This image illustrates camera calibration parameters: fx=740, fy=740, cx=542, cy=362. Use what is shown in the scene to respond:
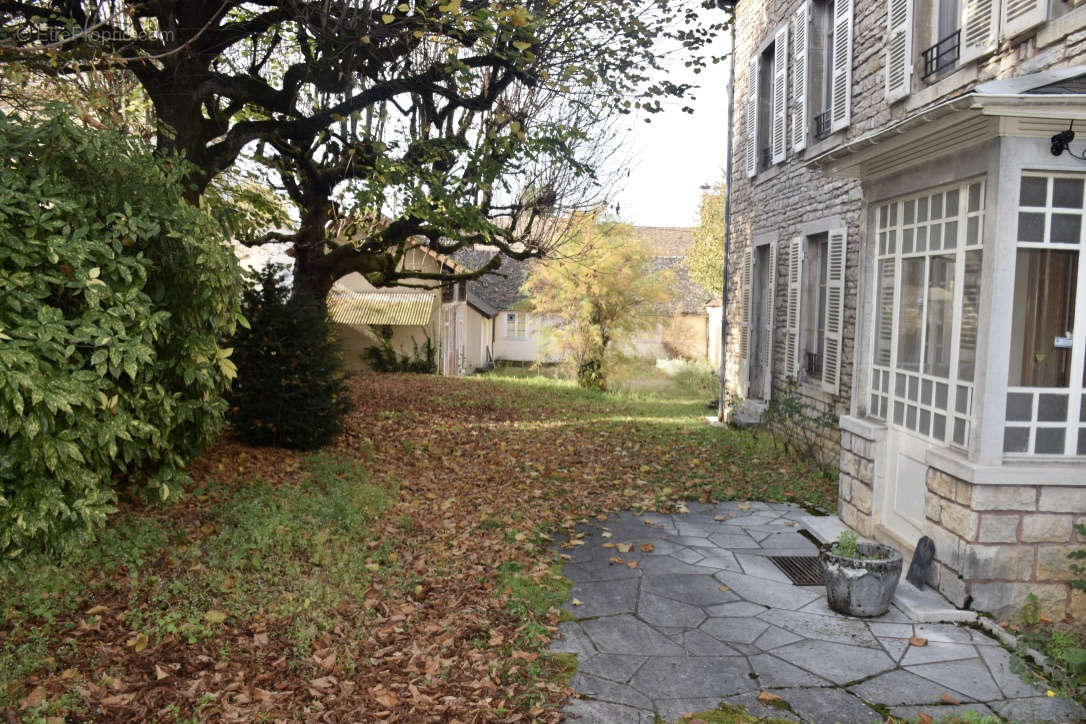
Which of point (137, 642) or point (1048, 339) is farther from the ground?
point (1048, 339)

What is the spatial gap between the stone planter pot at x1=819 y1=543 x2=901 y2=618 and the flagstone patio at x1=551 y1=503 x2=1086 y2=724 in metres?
0.10

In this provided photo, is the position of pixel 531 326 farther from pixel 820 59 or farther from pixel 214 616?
pixel 214 616

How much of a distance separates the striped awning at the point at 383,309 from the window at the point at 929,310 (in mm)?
18609

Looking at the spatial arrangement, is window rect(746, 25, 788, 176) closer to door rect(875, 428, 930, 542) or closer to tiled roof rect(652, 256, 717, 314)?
door rect(875, 428, 930, 542)

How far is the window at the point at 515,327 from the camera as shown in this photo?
35.7 meters

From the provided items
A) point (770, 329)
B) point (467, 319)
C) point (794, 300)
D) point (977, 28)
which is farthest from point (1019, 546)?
point (467, 319)

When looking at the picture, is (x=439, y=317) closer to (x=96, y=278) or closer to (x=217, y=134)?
(x=217, y=134)

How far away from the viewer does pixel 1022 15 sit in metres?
5.44

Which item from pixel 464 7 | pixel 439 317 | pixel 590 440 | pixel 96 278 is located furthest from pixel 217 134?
pixel 439 317

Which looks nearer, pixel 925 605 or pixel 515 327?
pixel 925 605

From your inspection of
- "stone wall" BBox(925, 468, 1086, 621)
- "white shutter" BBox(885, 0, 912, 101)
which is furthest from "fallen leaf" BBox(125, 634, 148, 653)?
"white shutter" BBox(885, 0, 912, 101)

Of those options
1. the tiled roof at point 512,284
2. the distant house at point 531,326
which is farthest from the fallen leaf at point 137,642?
the distant house at point 531,326

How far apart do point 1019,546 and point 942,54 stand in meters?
4.54

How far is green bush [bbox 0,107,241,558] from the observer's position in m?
4.04
